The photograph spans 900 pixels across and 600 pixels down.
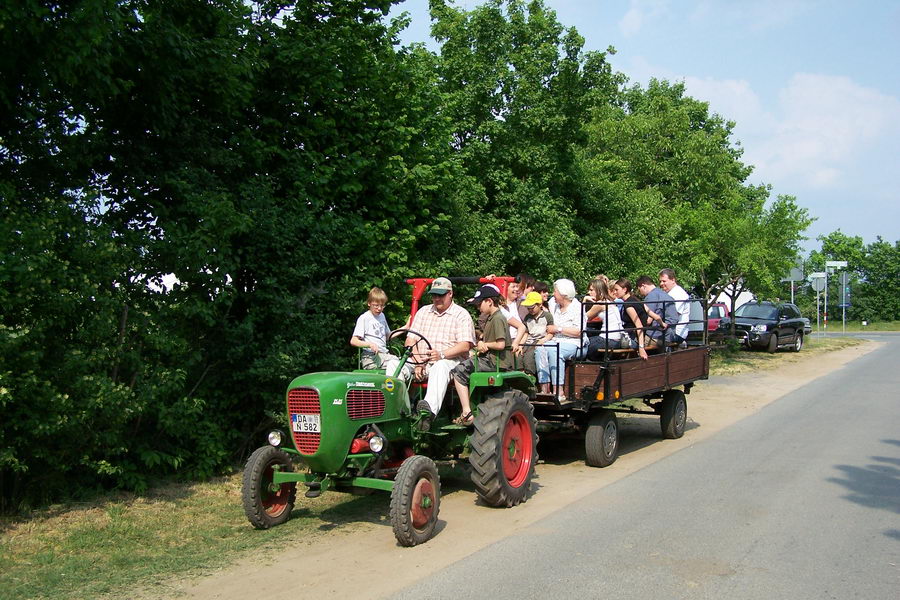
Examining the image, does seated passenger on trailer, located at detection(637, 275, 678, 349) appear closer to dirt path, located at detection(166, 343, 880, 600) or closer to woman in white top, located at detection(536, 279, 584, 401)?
woman in white top, located at detection(536, 279, 584, 401)

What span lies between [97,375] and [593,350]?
5.91 metres

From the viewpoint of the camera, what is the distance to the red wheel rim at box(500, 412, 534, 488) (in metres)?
7.93

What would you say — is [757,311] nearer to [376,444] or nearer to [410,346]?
[410,346]

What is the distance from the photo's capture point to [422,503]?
21.5 ft

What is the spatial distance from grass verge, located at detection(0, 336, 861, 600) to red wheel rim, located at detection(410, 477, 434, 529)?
55cm

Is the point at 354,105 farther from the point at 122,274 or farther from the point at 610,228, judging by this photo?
the point at 610,228

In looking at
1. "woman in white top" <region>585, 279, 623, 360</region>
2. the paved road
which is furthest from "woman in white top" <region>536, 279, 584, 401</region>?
the paved road

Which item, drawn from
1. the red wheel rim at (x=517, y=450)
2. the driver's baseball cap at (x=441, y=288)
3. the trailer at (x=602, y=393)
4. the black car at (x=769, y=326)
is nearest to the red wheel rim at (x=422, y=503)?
the red wheel rim at (x=517, y=450)

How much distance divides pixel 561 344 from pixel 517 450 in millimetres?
2161

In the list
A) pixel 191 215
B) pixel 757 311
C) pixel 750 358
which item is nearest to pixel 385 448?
pixel 191 215

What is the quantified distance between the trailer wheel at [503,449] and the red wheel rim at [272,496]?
5.78 ft

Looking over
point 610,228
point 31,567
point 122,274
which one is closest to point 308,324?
point 122,274

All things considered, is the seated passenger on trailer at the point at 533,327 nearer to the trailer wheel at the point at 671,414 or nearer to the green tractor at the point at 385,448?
the green tractor at the point at 385,448

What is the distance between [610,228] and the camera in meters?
21.7
